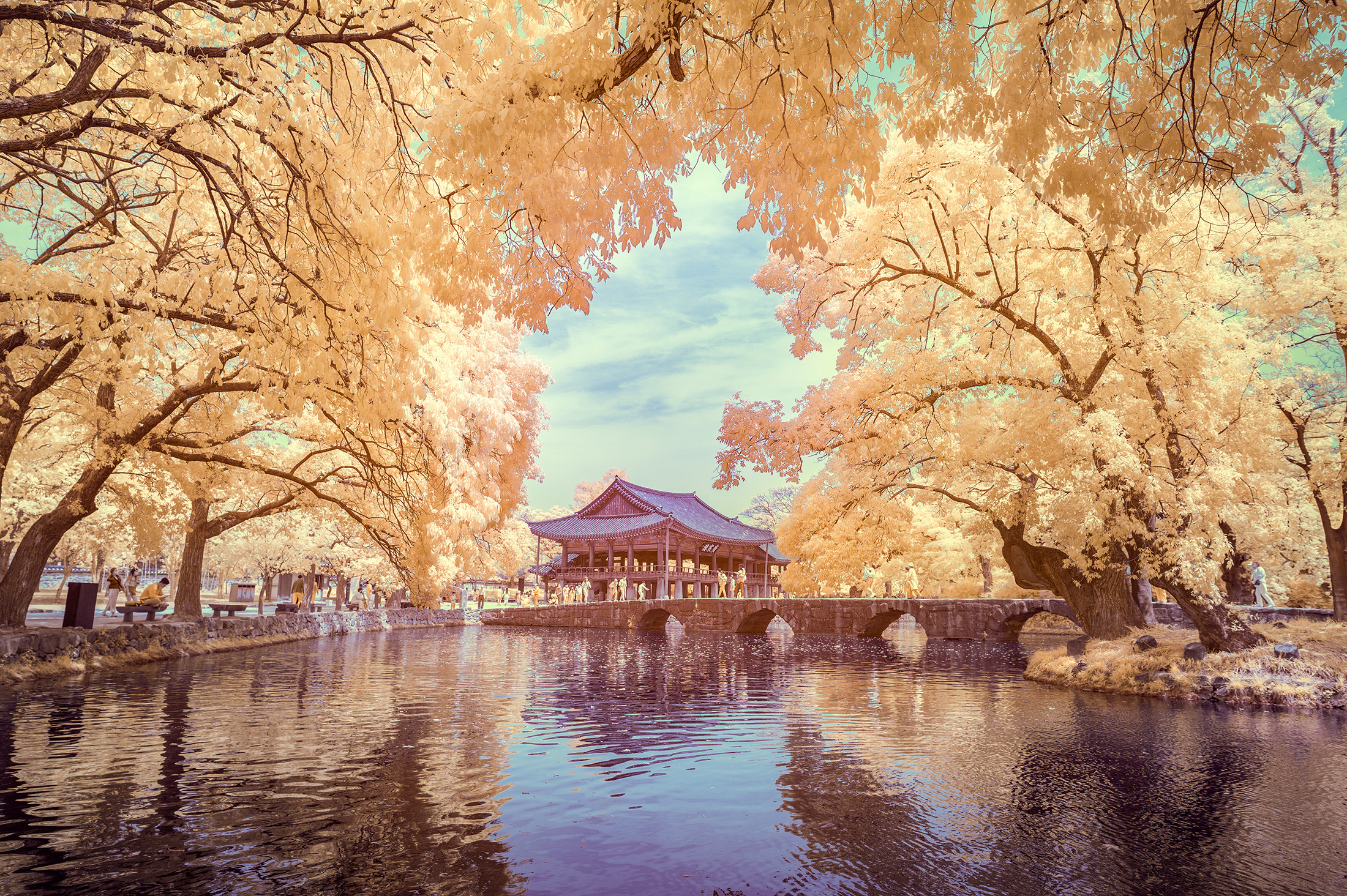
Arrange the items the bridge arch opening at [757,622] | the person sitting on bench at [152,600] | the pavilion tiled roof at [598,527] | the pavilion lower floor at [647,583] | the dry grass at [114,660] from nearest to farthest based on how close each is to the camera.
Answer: the dry grass at [114,660], the person sitting on bench at [152,600], the bridge arch opening at [757,622], the pavilion tiled roof at [598,527], the pavilion lower floor at [647,583]

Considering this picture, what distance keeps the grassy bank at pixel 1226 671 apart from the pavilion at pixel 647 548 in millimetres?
30983

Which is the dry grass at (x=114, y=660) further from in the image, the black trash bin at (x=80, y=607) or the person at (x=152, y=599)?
the person at (x=152, y=599)

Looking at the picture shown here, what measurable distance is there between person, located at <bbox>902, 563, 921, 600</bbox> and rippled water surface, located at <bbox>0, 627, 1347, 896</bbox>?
25.2 metres

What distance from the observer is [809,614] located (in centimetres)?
3625

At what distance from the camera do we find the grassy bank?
12031 mm

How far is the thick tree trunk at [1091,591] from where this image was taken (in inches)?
609

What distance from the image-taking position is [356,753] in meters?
7.46

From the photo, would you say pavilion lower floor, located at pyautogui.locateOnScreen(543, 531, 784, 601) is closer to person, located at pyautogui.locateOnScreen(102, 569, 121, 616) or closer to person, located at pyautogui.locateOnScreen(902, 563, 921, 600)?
person, located at pyautogui.locateOnScreen(902, 563, 921, 600)

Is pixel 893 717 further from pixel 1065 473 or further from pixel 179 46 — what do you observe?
pixel 179 46

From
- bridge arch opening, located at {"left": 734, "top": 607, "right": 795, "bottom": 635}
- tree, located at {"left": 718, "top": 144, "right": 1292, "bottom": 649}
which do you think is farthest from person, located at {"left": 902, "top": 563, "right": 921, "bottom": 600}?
tree, located at {"left": 718, "top": 144, "right": 1292, "bottom": 649}

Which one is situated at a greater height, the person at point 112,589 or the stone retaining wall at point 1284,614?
the person at point 112,589

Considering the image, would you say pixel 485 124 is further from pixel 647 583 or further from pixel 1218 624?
pixel 647 583

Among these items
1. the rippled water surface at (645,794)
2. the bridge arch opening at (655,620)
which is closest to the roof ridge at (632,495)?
the bridge arch opening at (655,620)

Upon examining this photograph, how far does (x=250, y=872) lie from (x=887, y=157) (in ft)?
40.5
